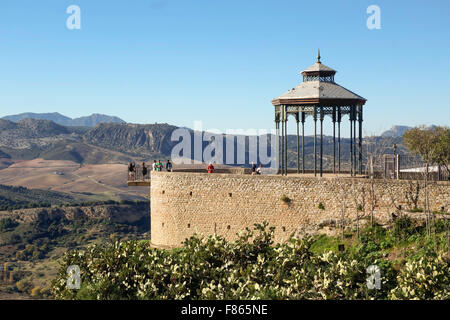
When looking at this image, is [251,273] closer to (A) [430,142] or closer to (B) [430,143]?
(B) [430,143]

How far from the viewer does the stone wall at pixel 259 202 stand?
2462 centimetres

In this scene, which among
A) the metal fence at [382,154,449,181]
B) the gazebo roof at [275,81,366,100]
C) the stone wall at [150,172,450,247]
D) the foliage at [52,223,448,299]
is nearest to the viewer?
the foliage at [52,223,448,299]

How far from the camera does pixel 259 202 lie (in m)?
27.1

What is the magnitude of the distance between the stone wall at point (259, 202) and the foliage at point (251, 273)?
6.28 ft

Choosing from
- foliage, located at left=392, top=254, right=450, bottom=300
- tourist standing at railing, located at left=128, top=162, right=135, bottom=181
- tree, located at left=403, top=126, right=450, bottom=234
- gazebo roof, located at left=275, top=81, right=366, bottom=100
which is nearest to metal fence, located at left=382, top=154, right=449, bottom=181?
tree, located at left=403, top=126, right=450, bottom=234

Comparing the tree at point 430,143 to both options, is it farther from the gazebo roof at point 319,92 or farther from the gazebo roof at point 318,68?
the gazebo roof at point 318,68

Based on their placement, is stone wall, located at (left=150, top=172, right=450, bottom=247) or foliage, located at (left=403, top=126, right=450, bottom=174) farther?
foliage, located at (left=403, top=126, right=450, bottom=174)

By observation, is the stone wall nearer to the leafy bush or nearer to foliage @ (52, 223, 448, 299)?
foliage @ (52, 223, 448, 299)

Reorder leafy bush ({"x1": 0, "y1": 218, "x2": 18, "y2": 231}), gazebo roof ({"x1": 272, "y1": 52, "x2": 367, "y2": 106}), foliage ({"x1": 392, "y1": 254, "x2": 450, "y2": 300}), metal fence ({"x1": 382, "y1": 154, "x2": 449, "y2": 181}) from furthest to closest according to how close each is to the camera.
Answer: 1. leafy bush ({"x1": 0, "y1": 218, "x2": 18, "y2": 231})
2. gazebo roof ({"x1": 272, "y1": 52, "x2": 367, "y2": 106})
3. metal fence ({"x1": 382, "y1": 154, "x2": 449, "y2": 181})
4. foliage ({"x1": 392, "y1": 254, "x2": 450, "y2": 300})

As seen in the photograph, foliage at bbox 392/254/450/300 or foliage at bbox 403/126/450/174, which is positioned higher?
foliage at bbox 403/126/450/174

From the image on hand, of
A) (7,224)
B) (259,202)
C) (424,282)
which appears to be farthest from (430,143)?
(7,224)

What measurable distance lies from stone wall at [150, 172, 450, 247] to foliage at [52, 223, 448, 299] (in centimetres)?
191

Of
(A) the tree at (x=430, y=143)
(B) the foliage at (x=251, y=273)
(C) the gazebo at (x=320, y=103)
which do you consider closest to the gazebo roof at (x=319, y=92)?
(C) the gazebo at (x=320, y=103)

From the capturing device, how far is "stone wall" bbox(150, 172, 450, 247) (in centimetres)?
2462
